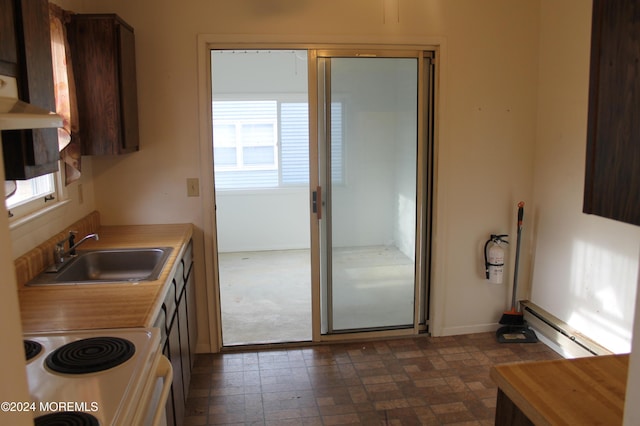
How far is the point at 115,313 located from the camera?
1.92 metres

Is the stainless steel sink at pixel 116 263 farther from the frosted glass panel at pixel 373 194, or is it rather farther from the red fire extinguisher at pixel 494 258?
the red fire extinguisher at pixel 494 258

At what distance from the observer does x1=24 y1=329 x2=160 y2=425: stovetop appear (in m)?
1.31

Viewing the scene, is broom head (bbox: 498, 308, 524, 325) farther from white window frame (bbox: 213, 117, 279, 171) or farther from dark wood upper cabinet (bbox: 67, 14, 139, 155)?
white window frame (bbox: 213, 117, 279, 171)

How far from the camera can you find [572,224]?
3.49 m

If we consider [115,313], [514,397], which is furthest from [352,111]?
[514,397]

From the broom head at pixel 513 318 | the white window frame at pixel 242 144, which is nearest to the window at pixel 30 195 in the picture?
the broom head at pixel 513 318

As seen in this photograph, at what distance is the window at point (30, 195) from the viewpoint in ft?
7.78

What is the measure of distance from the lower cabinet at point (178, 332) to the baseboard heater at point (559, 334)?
244 centimetres

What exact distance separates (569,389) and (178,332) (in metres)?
1.81

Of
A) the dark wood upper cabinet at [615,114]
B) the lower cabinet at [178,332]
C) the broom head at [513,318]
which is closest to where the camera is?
the dark wood upper cabinet at [615,114]

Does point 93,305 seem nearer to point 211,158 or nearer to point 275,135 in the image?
point 211,158

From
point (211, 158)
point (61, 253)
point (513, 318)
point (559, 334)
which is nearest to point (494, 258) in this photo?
point (513, 318)

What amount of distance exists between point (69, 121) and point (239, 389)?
1.83 metres

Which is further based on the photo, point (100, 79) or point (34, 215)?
point (100, 79)
